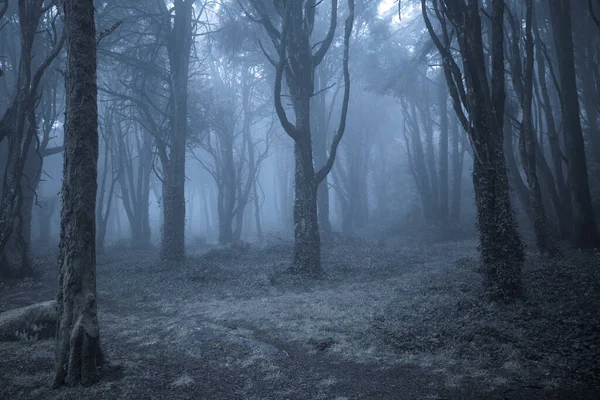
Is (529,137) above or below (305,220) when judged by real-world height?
above

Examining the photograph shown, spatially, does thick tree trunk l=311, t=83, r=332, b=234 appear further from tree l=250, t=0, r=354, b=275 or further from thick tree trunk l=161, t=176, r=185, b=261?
tree l=250, t=0, r=354, b=275

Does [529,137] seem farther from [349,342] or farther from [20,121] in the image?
[20,121]

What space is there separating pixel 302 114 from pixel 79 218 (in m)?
7.72

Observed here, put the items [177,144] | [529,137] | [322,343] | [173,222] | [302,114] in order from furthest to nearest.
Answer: [177,144] → [173,222] → [302,114] → [529,137] → [322,343]

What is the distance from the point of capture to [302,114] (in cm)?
1122

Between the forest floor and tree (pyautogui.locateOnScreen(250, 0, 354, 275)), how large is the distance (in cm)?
150

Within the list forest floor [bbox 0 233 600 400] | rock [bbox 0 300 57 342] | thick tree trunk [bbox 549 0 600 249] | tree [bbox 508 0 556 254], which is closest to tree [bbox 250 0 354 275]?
forest floor [bbox 0 233 600 400]

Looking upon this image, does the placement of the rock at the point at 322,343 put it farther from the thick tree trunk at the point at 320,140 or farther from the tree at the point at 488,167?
the thick tree trunk at the point at 320,140

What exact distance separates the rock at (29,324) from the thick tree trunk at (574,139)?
12.1 m

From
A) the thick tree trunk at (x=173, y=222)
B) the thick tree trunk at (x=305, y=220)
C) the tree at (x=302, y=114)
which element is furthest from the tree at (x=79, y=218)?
the thick tree trunk at (x=173, y=222)

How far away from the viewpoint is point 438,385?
13.2 feet

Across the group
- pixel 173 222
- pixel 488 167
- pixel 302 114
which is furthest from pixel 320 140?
pixel 488 167

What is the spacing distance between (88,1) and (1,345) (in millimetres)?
4872

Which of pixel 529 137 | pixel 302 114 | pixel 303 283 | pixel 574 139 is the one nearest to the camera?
pixel 303 283
